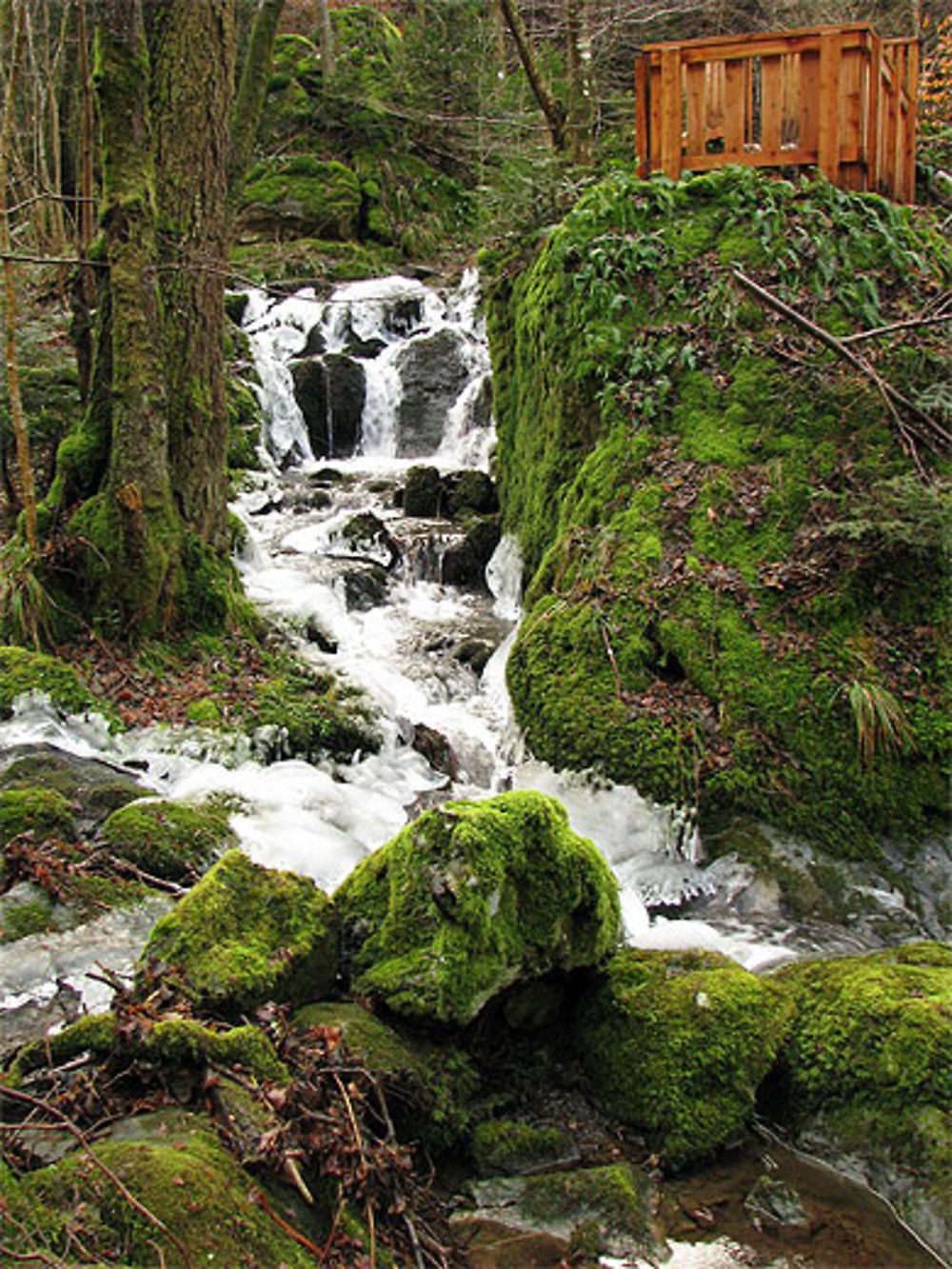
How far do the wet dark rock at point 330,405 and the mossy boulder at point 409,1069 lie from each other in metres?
13.6

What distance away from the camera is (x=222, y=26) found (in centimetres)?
790

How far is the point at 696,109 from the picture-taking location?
900 cm

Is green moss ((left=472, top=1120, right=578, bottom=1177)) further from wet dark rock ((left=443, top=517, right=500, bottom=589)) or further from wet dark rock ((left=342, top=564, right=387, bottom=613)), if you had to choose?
wet dark rock ((left=443, top=517, right=500, bottom=589))

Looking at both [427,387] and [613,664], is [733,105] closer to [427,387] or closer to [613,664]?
[613,664]

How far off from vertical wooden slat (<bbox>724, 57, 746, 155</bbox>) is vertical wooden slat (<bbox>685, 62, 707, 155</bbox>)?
0.66 ft

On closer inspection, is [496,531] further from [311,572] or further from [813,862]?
[813,862]

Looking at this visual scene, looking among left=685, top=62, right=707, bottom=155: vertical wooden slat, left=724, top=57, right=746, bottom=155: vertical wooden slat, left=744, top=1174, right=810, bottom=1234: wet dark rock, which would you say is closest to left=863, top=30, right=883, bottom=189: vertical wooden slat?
left=724, top=57, right=746, bottom=155: vertical wooden slat

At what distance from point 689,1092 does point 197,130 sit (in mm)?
7688

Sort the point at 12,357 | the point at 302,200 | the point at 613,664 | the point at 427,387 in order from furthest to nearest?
the point at 302,200, the point at 427,387, the point at 12,357, the point at 613,664

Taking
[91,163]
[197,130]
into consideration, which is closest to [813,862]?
[197,130]

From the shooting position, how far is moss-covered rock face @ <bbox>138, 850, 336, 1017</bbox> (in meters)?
3.38

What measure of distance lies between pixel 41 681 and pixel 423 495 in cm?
666

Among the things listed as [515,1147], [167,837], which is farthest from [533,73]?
[515,1147]

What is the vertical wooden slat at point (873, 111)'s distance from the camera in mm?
8625
